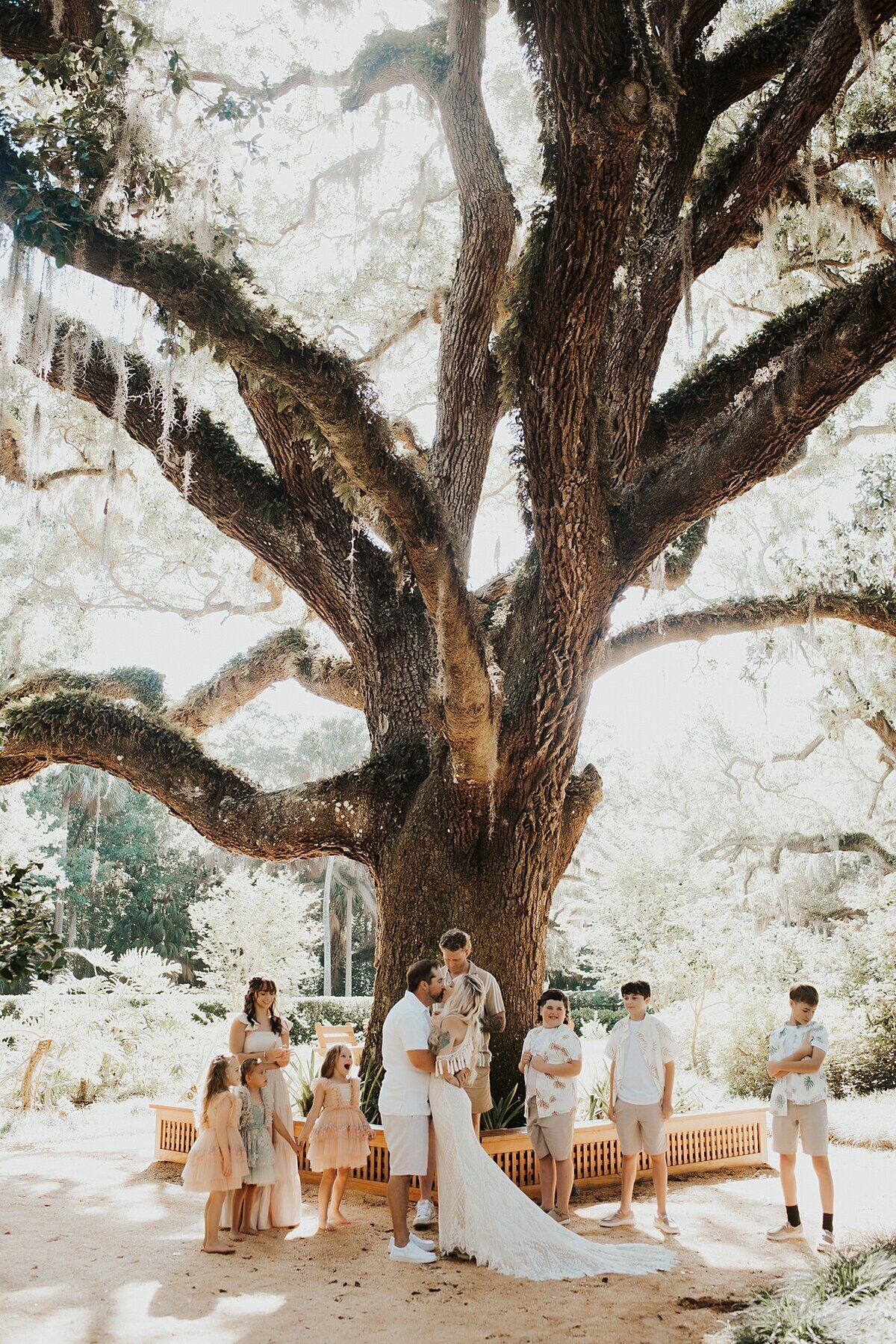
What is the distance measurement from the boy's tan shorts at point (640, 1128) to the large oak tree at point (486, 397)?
1.20 metres

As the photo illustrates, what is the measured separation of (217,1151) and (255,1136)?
0.33m

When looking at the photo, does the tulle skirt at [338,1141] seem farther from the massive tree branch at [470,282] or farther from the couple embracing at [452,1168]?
the massive tree branch at [470,282]

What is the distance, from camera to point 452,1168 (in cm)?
475

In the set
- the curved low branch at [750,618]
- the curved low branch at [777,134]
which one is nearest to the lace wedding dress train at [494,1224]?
the curved low branch at [750,618]

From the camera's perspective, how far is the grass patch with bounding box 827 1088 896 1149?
26.0 ft

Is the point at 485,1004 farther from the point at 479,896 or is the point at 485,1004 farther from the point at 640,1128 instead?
the point at 640,1128

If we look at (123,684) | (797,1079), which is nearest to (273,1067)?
(797,1079)

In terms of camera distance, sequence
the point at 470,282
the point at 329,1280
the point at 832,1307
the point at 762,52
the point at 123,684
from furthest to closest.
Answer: the point at 123,684 → the point at 470,282 → the point at 762,52 → the point at 329,1280 → the point at 832,1307

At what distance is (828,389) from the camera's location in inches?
224

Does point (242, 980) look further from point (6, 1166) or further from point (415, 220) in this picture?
point (415, 220)

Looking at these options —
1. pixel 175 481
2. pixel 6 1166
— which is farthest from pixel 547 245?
pixel 6 1166

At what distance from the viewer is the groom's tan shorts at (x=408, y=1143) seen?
480 centimetres

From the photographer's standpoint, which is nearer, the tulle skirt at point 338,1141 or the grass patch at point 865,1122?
the tulle skirt at point 338,1141

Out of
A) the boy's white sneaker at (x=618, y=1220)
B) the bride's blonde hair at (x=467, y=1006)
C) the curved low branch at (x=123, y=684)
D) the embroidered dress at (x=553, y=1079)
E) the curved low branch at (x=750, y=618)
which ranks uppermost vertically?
the curved low branch at (x=750, y=618)
